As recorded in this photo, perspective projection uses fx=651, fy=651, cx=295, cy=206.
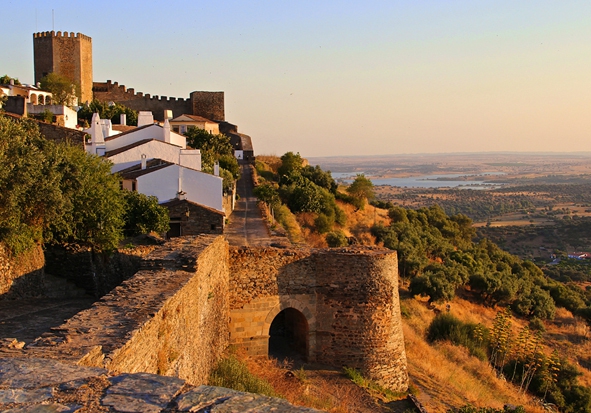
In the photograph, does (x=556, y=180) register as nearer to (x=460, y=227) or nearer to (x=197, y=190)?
(x=460, y=227)

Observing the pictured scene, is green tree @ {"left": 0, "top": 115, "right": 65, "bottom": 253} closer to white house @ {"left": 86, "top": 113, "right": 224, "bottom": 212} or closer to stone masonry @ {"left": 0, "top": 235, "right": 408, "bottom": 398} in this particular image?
stone masonry @ {"left": 0, "top": 235, "right": 408, "bottom": 398}

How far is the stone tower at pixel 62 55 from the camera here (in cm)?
4978

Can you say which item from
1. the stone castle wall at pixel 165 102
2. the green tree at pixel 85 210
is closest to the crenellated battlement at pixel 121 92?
the stone castle wall at pixel 165 102

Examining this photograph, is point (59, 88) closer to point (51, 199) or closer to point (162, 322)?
point (51, 199)

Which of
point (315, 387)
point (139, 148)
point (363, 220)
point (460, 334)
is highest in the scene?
point (139, 148)

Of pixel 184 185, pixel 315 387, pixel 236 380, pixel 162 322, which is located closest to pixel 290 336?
pixel 315 387

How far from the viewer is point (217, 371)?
396 inches

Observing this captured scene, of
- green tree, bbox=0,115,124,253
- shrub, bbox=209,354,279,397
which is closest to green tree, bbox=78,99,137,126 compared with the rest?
green tree, bbox=0,115,124,253

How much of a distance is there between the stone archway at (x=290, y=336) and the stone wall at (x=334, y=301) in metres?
0.24

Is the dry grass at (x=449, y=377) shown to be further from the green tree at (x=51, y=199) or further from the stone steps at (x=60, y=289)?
the green tree at (x=51, y=199)

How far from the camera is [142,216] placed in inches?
687

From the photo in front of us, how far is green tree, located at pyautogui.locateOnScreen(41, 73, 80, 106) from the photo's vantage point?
145 ft

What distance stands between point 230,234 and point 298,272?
9.98 m

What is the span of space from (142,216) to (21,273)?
18.0 ft
